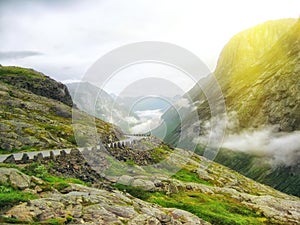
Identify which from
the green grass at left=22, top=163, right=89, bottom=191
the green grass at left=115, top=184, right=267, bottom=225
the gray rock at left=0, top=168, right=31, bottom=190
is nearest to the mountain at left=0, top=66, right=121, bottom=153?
the green grass at left=22, top=163, right=89, bottom=191

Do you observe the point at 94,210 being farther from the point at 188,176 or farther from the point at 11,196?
the point at 188,176

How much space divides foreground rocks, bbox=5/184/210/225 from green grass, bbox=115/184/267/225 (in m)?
3.13

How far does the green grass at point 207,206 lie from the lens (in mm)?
46500

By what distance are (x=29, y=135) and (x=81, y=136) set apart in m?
22.3

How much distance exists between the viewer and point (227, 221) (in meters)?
46.4

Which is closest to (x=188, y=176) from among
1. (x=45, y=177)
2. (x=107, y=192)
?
(x=107, y=192)

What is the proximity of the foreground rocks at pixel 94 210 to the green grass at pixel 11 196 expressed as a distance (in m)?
0.67

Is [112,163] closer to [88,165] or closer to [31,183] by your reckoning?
[88,165]

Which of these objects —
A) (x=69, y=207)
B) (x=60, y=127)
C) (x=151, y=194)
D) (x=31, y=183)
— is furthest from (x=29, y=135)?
(x=69, y=207)

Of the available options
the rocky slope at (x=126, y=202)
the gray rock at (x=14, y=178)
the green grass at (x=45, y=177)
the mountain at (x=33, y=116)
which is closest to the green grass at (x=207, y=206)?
the rocky slope at (x=126, y=202)

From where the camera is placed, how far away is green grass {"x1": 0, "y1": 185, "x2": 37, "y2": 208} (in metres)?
29.7

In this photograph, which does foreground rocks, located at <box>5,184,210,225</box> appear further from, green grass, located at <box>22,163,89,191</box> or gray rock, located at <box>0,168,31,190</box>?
gray rock, located at <box>0,168,31,190</box>

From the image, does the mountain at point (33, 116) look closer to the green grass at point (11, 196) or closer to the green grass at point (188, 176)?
the green grass at point (188, 176)

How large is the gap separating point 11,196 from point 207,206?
94.6ft
